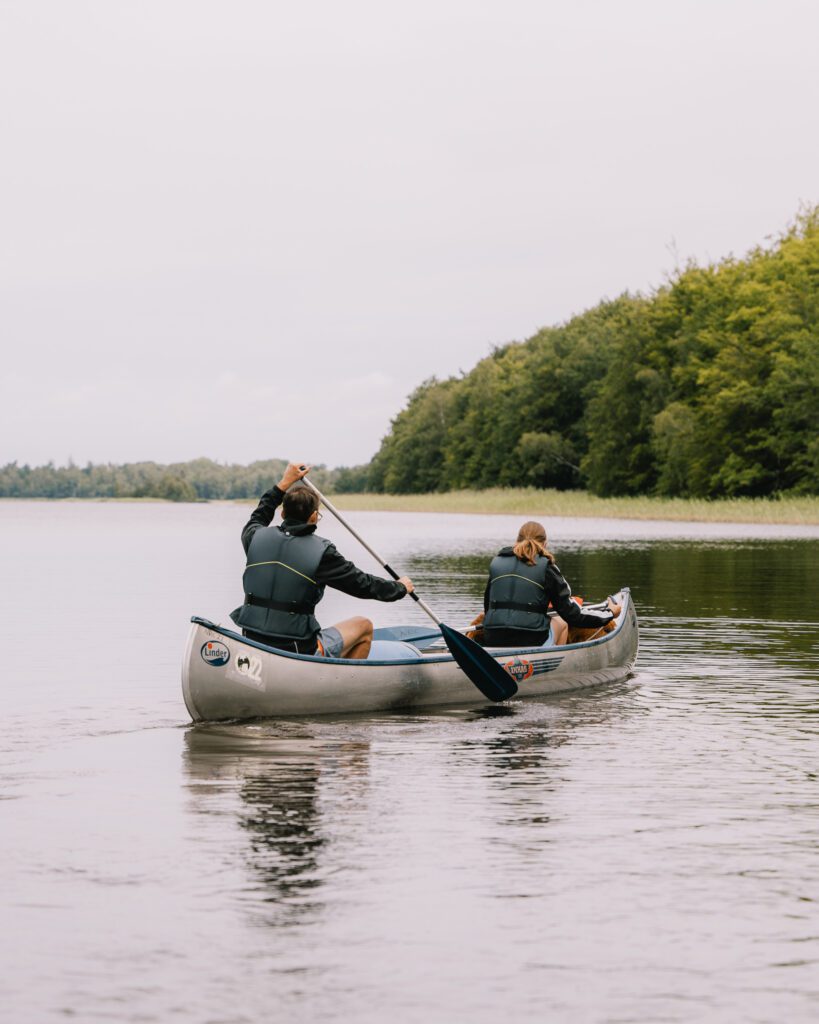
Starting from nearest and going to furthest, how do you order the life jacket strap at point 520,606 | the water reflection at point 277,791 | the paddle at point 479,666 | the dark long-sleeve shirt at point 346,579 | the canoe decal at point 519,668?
the water reflection at point 277,791, the dark long-sleeve shirt at point 346,579, the paddle at point 479,666, the canoe decal at point 519,668, the life jacket strap at point 520,606

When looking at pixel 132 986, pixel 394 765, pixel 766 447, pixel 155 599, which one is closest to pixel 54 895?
pixel 132 986

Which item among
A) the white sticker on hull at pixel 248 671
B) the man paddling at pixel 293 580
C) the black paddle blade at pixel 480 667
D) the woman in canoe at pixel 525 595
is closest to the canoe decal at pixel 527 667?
the black paddle blade at pixel 480 667

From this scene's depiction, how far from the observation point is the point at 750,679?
14.3 metres

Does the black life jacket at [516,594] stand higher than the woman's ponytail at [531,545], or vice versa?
the woman's ponytail at [531,545]

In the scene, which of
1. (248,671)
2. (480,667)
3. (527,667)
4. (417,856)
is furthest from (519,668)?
(417,856)

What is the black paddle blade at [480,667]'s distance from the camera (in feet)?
39.7

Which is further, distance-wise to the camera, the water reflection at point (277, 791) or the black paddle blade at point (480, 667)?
the black paddle blade at point (480, 667)

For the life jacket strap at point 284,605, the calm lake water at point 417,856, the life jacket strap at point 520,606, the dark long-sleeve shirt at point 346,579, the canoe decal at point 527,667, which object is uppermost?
the dark long-sleeve shirt at point 346,579

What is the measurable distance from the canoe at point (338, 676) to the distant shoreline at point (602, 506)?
158ft

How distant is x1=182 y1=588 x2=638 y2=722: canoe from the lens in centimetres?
1080

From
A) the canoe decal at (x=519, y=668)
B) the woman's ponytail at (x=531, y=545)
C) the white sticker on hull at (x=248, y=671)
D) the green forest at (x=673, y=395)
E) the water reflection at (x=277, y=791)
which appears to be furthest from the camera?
the green forest at (x=673, y=395)

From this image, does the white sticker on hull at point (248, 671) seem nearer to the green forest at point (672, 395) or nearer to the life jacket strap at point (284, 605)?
the life jacket strap at point (284, 605)

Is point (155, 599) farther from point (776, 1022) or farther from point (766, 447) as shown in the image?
point (766, 447)

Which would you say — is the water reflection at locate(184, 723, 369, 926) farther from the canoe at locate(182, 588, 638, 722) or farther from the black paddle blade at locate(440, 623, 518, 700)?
the black paddle blade at locate(440, 623, 518, 700)
